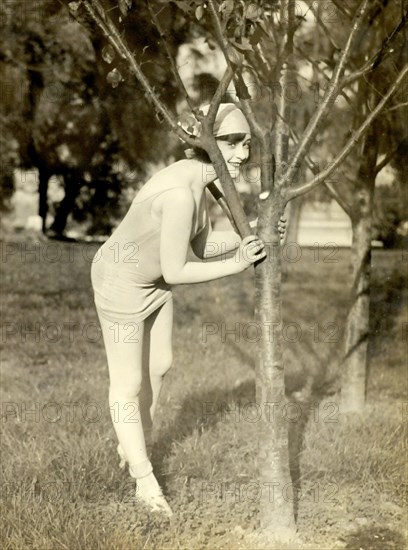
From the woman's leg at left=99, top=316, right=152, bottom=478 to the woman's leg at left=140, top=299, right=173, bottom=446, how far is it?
0.17 m

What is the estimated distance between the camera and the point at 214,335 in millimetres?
7195

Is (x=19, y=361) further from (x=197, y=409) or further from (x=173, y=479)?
(x=173, y=479)

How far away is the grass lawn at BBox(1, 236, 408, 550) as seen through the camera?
3211mm

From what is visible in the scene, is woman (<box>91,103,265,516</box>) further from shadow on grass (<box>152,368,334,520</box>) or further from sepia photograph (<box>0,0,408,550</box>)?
shadow on grass (<box>152,368,334,520</box>)

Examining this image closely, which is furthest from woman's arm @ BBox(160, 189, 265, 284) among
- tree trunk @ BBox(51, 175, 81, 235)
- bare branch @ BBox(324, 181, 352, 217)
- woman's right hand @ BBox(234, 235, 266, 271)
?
tree trunk @ BBox(51, 175, 81, 235)

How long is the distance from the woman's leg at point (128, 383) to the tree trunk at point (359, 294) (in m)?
2.14

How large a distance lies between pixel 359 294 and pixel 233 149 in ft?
7.27

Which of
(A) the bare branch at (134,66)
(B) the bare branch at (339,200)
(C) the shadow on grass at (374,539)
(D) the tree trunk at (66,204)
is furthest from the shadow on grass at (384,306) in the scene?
(D) the tree trunk at (66,204)

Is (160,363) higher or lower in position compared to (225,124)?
lower

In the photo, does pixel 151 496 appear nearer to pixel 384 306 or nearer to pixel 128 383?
pixel 128 383

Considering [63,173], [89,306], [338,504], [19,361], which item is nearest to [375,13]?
[338,504]

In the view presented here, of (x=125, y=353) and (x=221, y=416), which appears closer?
(x=125, y=353)

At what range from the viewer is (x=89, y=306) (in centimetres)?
859

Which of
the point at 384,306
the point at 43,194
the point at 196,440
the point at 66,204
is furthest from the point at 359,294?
the point at 66,204
